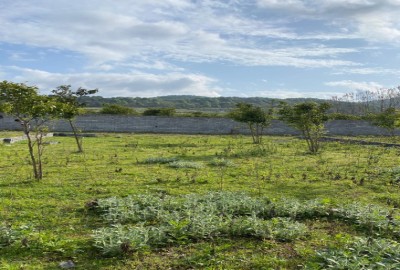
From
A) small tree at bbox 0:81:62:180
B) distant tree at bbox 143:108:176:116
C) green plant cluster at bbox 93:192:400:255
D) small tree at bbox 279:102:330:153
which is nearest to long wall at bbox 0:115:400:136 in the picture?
distant tree at bbox 143:108:176:116

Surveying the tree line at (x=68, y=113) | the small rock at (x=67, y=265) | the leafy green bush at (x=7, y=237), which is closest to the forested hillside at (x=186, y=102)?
the tree line at (x=68, y=113)

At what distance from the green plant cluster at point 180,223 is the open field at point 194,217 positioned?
23 mm

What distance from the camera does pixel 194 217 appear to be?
7355mm

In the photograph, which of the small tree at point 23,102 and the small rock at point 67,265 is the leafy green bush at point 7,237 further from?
the small tree at point 23,102

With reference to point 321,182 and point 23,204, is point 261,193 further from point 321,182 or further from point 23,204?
point 23,204

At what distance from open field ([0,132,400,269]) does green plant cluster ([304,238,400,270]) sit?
28 millimetres

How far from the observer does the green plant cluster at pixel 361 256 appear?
17.6 ft

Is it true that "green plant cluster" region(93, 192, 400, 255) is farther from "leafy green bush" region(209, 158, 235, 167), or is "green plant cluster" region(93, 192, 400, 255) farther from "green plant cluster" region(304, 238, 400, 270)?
"leafy green bush" region(209, 158, 235, 167)

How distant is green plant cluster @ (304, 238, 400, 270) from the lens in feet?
17.6

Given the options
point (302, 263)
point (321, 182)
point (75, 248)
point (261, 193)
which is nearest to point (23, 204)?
point (75, 248)

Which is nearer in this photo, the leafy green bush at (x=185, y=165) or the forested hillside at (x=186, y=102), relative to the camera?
the leafy green bush at (x=185, y=165)

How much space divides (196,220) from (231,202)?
1659 millimetres

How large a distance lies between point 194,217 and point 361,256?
290cm

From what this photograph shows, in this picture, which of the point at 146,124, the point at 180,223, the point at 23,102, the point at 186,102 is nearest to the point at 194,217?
the point at 180,223
